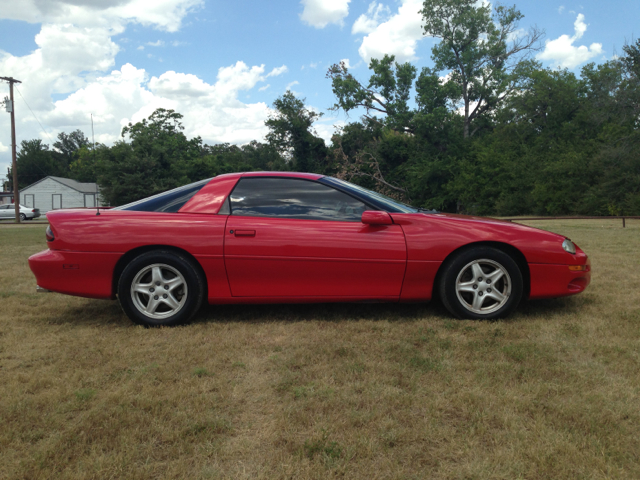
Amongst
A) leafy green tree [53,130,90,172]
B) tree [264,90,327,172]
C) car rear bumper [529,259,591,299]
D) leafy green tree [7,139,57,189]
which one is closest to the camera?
car rear bumper [529,259,591,299]

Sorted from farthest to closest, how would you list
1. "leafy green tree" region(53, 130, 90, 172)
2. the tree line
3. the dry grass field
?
"leafy green tree" region(53, 130, 90, 172), the tree line, the dry grass field

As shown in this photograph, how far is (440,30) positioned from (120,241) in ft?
142

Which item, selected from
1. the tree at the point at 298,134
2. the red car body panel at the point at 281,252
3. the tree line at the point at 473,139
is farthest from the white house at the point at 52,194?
the red car body panel at the point at 281,252

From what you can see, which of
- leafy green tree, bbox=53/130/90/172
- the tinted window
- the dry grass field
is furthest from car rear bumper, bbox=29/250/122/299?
leafy green tree, bbox=53/130/90/172

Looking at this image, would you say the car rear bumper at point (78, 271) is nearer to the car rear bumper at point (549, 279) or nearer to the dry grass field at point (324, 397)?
the dry grass field at point (324, 397)

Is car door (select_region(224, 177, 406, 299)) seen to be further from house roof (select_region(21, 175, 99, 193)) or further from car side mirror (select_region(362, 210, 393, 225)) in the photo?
house roof (select_region(21, 175, 99, 193))

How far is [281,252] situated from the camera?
388cm

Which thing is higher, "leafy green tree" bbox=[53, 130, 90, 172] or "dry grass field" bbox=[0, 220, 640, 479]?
"leafy green tree" bbox=[53, 130, 90, 172]

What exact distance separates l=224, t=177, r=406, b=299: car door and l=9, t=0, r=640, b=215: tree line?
28.5m

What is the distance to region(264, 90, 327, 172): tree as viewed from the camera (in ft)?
160

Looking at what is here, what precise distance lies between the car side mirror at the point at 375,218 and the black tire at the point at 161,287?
4.79 ft

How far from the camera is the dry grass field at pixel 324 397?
196cm

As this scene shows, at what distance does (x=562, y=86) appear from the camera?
36062 mm

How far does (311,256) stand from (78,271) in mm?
1960
